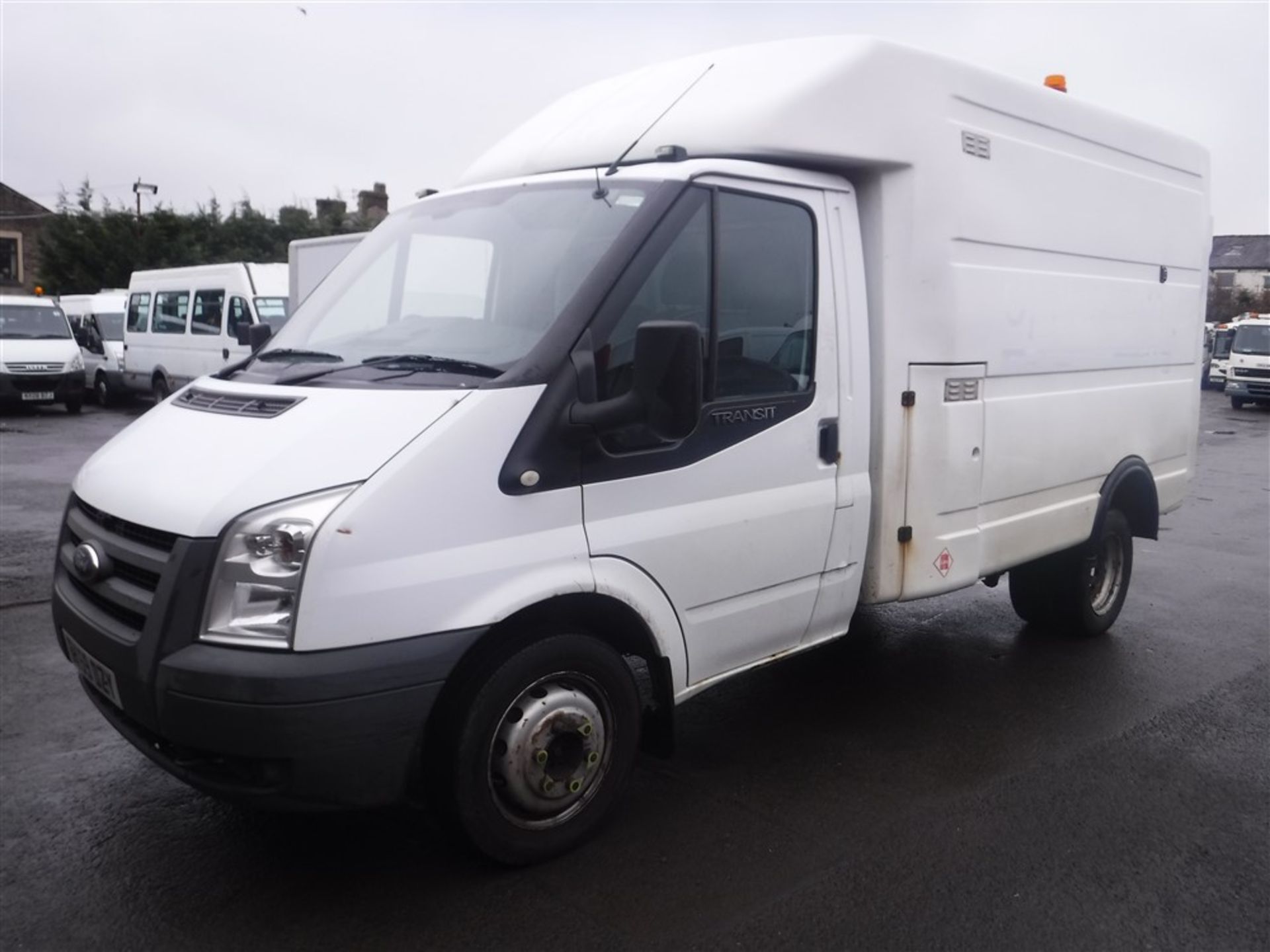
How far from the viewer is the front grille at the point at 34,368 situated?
19562 mm

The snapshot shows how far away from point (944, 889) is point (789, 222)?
2426 millimetres

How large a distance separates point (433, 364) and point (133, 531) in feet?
3.46

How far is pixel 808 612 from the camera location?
4.50 m

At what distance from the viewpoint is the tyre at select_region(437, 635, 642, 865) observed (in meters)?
3.45

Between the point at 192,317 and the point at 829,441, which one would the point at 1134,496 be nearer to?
the point at 829,441

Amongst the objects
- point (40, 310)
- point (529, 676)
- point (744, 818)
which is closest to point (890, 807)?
point (744, 818)

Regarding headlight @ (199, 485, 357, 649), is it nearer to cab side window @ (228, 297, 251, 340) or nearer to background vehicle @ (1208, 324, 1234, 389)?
cab side window @ (228, 297, 251, 340)

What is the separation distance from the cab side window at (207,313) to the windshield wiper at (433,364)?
51.8ft

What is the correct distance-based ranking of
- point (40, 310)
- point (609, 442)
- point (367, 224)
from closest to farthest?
point (609, 442), point (40, 310), point (367, 224)

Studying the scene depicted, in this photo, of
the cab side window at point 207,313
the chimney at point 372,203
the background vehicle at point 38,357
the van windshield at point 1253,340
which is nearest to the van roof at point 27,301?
the background vehicle at point 38,357

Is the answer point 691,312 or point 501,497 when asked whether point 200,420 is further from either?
point 691,312

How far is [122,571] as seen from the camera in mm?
3459

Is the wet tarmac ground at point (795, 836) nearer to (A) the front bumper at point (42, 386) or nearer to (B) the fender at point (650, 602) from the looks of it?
(B) the fender at point (650, 602)

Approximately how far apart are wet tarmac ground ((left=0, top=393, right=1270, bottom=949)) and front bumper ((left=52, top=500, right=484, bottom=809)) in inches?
18.9
